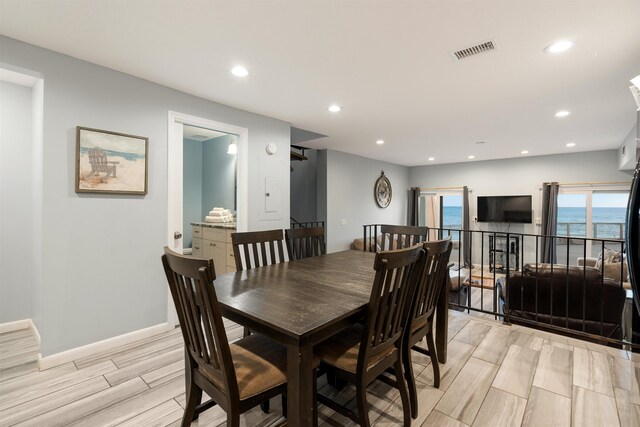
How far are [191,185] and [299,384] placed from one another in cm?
518

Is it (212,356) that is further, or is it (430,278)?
(430,278)

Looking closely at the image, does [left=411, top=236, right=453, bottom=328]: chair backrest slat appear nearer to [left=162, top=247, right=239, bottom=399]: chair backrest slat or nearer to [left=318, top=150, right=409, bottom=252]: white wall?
[left=162, top=247, right=239, bottom=399]: chair backrest slat

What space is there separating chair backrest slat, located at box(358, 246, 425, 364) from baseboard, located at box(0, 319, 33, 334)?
3581 millimetres

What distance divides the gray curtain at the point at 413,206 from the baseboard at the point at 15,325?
795 centimetres

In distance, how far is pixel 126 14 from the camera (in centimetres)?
179

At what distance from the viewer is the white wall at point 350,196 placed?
598cm

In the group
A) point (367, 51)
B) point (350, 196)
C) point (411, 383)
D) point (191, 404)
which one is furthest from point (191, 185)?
point (411, 383)

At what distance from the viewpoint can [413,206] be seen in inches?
336

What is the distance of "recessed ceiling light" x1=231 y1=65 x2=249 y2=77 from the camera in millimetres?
2463

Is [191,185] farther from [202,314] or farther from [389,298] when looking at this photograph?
[389,298]

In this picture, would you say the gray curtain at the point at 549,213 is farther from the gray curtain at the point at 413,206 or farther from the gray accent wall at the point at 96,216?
the gray accent wall at the point at 96,216

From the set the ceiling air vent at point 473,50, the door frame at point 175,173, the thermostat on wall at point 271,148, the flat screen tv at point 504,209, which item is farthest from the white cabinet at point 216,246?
the flat screen tv at point 504,209

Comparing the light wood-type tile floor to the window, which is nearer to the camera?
the light wood-type tile floor

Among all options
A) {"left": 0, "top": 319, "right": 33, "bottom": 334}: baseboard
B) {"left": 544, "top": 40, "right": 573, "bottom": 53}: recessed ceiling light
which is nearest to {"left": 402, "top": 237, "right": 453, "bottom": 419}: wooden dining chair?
{"left": 544, "top": 40, "right": 573, "bottom": 53}: recessed ceiling light
